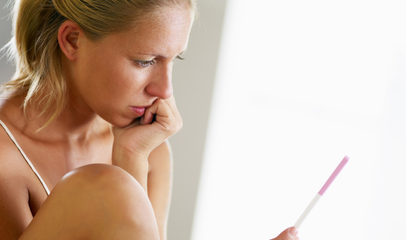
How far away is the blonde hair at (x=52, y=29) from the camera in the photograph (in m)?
0.76

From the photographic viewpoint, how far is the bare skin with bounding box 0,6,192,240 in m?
0.61

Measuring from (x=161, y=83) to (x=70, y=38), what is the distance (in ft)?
0.70

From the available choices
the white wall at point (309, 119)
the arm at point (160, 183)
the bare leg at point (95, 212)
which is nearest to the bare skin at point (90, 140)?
the bare leg at point (95, 212)

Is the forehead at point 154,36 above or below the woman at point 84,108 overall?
above

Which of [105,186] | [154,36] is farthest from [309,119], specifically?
[105,186]

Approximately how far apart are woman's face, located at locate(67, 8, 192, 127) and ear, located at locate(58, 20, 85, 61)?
0.01 metres

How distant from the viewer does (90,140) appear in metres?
1.01

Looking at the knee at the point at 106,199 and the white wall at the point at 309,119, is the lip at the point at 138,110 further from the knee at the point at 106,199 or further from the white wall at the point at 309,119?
the white wall at the point at 309,119

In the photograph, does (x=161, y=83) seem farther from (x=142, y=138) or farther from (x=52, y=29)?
(x=52, y=29)

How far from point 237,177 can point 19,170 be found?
974mm

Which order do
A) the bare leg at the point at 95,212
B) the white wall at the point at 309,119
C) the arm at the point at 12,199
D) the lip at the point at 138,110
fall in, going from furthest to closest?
the white wall at the point at 309,119, the lip at the point at 138,110, the arm at the point at 12,199, the bare leg at the point at 95,212

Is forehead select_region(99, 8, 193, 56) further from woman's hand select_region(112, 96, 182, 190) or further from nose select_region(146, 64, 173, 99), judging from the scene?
woman's hand select_region(112, 96, 182, 190)

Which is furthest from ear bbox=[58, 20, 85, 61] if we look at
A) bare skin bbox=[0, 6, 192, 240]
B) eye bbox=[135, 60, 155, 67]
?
eye bbox=[135, 60, 155, 67]

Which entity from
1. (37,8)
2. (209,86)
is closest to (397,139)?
(209,86)
